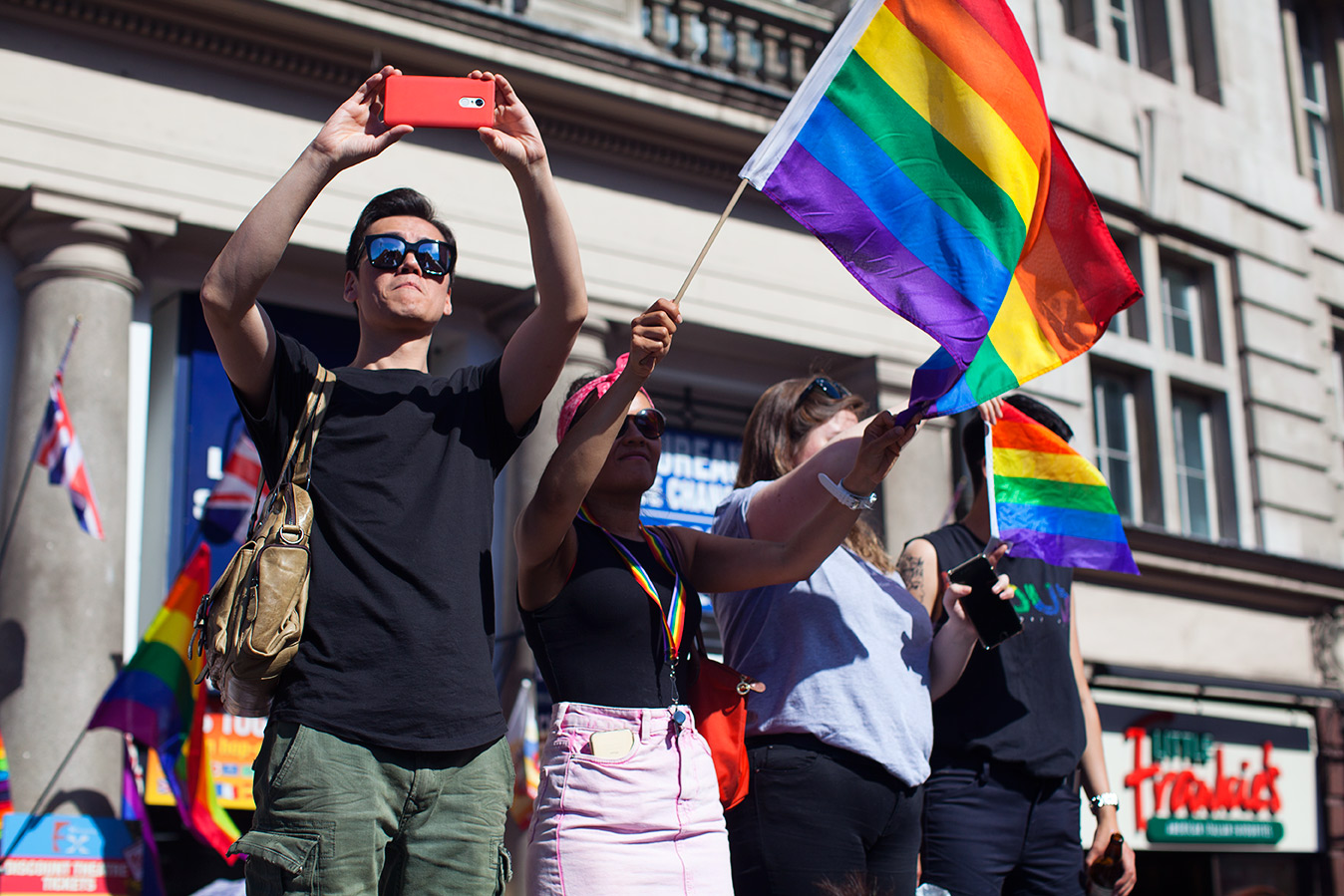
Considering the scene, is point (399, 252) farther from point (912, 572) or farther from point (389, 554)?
point (912, 572)

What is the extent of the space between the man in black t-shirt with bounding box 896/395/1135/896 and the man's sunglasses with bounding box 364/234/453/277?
6.36ft

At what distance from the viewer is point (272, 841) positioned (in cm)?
222

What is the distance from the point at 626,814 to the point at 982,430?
2.20 m

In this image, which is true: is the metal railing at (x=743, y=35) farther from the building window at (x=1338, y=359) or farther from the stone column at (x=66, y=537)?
the building window at (x=1338, y=359)

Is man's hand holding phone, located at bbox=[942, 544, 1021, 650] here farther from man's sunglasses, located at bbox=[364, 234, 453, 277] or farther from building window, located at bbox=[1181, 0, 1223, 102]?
building window, located at bbox=[1181, 0, 1223, 102]

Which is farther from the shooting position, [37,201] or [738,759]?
[37,201]

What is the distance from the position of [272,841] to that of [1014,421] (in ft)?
10.1

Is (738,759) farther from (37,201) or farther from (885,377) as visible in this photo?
(885,377)

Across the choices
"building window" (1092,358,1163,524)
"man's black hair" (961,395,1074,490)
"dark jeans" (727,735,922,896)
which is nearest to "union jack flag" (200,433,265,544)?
"man's black hair" (961,395,1074,490)

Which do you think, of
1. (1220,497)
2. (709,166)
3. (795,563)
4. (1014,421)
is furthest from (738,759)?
(1220,497)

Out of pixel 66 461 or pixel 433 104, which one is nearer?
pixel 433 104

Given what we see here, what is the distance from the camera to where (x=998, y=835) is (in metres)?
3.81

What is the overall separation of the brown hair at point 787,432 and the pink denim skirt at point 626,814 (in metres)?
1.13

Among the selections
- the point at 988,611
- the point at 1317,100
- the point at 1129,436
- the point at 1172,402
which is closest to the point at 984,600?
the point at 988,611
